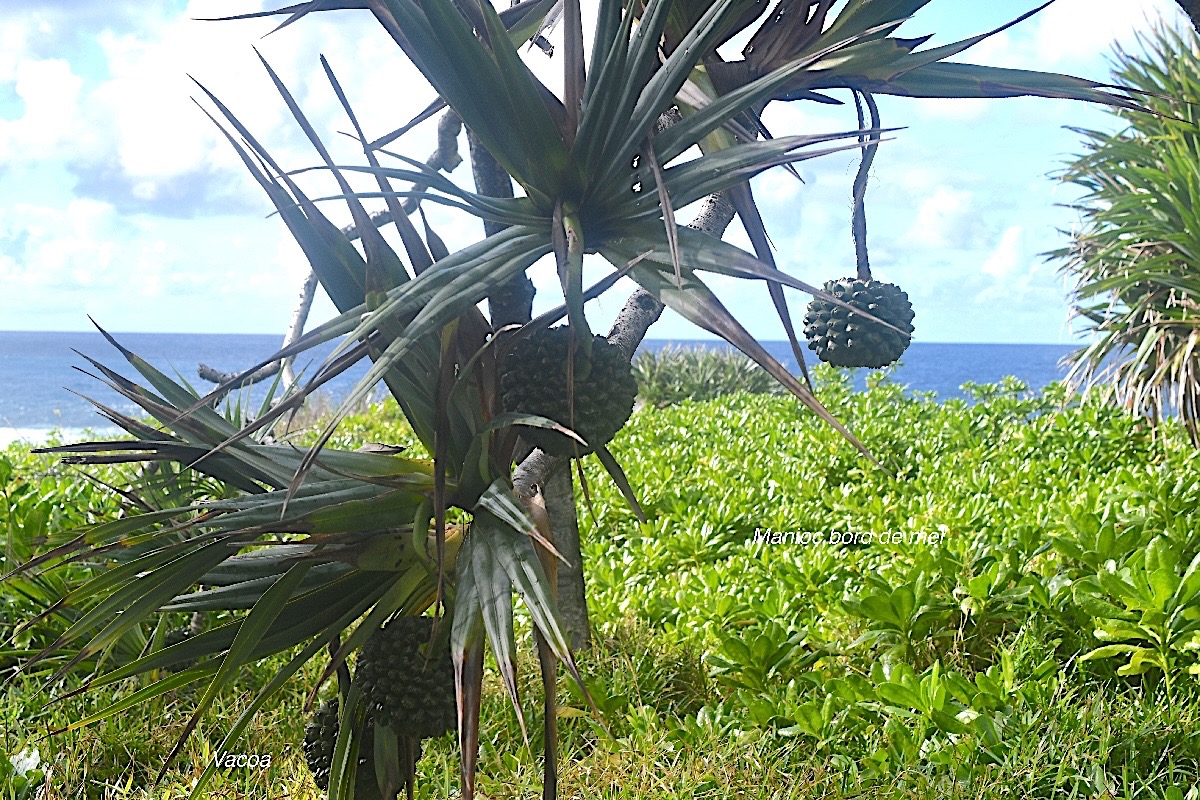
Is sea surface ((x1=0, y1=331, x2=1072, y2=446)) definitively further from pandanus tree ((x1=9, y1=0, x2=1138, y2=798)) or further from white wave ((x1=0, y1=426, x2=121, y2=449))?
pandanus tree ((x1=9, y1=0, x2=1138, y2=798))

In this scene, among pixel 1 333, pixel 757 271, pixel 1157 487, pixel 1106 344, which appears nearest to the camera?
pixel 757 271

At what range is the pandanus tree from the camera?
97cm

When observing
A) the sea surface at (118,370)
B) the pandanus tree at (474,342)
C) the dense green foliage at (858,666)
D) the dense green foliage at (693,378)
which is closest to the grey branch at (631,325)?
the pandanus tree at (474,342)

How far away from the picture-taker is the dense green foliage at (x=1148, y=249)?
463 centimetres

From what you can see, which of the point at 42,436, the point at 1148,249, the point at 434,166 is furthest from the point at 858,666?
the point at 42,436

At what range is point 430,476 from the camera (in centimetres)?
129

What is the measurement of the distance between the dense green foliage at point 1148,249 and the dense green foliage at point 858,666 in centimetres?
107

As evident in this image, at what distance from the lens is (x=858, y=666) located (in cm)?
254

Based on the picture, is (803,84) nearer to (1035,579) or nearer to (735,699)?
(735,699)

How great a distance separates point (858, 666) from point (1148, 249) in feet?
12.3

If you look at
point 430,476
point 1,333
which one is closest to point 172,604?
point 430,476

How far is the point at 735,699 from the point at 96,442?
5.24 ft

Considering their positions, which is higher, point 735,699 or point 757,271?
point 757,271

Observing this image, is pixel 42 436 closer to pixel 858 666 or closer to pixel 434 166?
pixel 434 166
